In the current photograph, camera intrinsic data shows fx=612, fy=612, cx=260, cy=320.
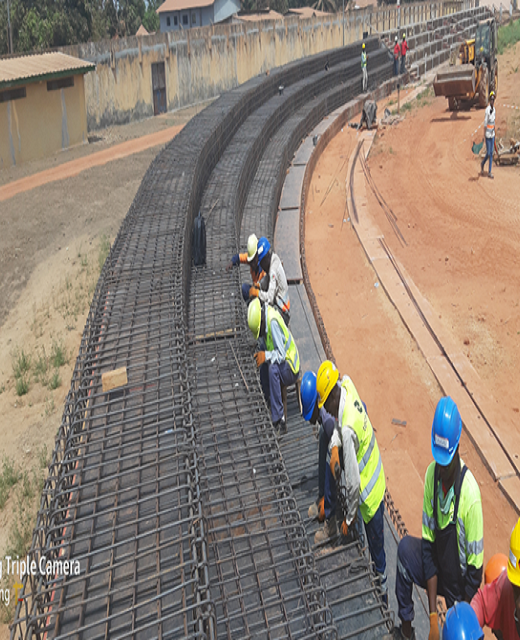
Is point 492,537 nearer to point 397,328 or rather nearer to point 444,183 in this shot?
point 397,328

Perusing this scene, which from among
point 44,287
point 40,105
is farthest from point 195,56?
point 44,287

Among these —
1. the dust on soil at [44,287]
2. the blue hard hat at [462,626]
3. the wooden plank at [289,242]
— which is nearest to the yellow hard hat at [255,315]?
the dust on soil at [44,287]

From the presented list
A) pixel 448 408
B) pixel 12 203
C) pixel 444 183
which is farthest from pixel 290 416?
pixel 12 203

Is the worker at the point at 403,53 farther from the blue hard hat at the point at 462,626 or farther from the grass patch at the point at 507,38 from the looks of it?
the blue hard hat at the point at 462,626

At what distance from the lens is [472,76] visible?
19641 millimetres

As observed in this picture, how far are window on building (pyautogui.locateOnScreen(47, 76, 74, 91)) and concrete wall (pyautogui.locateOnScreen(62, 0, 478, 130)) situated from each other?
1524 mm

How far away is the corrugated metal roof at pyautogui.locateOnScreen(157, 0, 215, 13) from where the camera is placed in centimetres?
5552

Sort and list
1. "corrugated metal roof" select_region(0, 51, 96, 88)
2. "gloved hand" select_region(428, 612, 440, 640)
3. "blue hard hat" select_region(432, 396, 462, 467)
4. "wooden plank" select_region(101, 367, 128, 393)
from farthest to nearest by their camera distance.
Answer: "corrugated metal roof" select_region(0, 51, 96, 88)
"wooden plank" select_region(101, 367, 128, 393)
"gloved hand" select_region(428, 612, 440, 640)
"blue hard hat" select_region(432, 396, 462, 467)

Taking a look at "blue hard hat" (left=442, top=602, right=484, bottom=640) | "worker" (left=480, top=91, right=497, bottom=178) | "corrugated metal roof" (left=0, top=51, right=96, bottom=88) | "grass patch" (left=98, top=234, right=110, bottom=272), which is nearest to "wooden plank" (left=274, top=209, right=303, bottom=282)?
"grass patch" (left=98, top=234, right=110, bottom=272)

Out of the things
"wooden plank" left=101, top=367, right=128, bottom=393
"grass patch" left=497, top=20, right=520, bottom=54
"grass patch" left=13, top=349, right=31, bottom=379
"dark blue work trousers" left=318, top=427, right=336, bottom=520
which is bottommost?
"grass patch" left=13, top=349, right=31, bottom=379

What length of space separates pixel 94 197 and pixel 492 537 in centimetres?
1271

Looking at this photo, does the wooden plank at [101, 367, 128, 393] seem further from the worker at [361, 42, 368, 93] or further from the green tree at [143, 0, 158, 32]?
the green tree at [143, 0, 158, 32]

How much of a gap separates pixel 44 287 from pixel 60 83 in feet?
39.6

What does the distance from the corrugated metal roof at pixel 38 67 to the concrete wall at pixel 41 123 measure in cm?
50
